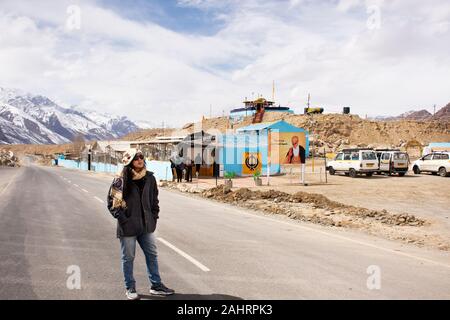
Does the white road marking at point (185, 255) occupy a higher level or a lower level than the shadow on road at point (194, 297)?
higher

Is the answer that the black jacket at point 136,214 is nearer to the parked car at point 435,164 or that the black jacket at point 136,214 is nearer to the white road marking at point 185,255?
the white road marking at point 185,255

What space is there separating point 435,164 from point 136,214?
29870mm

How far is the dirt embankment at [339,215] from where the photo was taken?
10.2 m

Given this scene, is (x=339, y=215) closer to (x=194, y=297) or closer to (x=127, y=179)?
(x=194, y=297)

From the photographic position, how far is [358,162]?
2912cm

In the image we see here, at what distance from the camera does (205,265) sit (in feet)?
22.6

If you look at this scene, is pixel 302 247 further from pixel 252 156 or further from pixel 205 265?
pixel 252 156

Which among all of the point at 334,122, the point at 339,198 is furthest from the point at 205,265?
the point at 334,122

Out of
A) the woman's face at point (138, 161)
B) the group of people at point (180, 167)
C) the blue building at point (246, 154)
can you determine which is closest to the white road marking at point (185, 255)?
the woman's face at point (138, 161)

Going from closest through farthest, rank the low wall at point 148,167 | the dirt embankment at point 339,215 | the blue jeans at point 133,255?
the blue jeans at point 133,255
the dirt embankment at point 339,215
the low wall at point 148,167

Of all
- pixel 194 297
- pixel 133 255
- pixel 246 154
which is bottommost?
pixel 194 297

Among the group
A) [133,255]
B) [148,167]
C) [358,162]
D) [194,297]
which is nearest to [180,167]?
[148,167]

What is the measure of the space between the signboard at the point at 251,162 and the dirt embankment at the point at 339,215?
47.0 feet

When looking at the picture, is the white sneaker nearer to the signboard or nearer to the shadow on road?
the shadow on road
